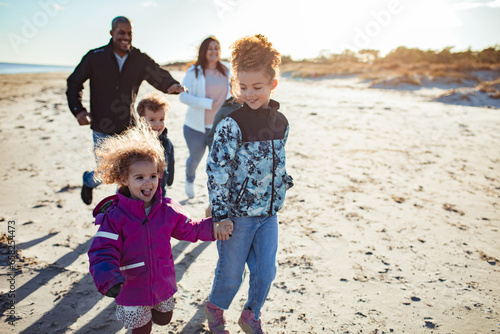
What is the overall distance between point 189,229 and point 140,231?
11.9 inches

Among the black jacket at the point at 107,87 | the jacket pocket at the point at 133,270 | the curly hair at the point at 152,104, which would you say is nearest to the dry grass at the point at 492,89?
the black jacket at the point at 107,87

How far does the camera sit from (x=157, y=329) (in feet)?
7.38

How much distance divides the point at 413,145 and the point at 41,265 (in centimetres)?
681

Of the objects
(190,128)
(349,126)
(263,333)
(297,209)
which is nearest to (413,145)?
(349,126)

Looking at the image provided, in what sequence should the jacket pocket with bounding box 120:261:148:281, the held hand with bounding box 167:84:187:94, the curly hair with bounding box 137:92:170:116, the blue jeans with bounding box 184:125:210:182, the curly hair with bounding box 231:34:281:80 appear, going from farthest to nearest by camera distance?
the blue jeans with bounding box 184:125:210:182 < the held hand with bounding box 167:84:187:94 < the curly hair with bounding box 137:92:170:116 < the curly hair with bounding box 231:34:281:80 < the jacket pocket with bounding box 120:261:148:281

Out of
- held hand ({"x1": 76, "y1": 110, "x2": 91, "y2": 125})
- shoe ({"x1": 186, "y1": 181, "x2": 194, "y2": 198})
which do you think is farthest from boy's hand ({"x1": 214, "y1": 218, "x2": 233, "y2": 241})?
shoe ({"x1": 186, "y1": 181, "x2": 194, "y2": 198})

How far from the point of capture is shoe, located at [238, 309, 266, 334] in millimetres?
2102

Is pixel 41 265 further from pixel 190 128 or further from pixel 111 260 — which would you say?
pixel 190 128

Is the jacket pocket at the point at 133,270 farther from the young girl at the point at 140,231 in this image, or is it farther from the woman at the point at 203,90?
the woman at the point at 203,90

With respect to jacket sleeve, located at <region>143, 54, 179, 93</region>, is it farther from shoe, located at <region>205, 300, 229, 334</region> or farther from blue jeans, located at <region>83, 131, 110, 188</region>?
shoe, located at <region>205, 300, 229, 334</region>

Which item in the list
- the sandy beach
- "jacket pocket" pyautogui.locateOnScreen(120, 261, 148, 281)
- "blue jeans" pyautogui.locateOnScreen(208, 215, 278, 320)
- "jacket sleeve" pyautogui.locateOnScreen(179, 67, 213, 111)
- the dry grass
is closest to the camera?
"jacket pocket" pyautogui.locateOnScreen(120, 261, 148, 281)

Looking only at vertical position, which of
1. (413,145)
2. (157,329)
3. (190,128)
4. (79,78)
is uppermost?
(79,78)

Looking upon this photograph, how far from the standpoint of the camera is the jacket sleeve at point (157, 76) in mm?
3449

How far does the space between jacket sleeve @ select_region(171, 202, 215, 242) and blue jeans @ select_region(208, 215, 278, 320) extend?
Answer: 0.43ft
